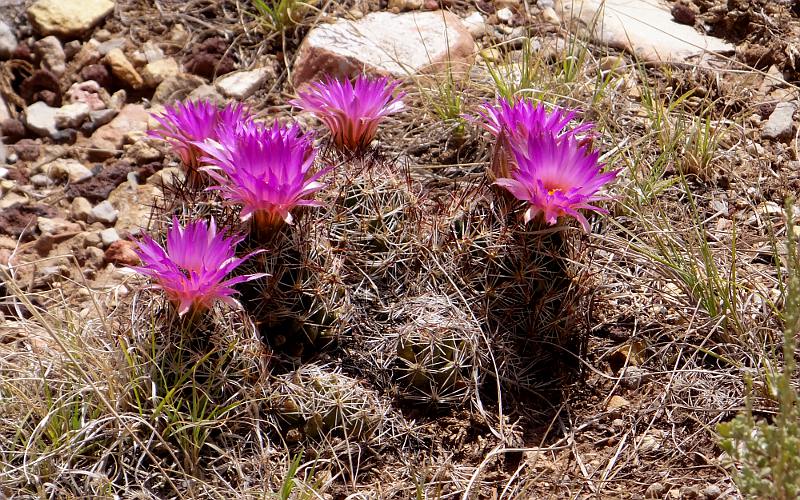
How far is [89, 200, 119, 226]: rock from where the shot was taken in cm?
362

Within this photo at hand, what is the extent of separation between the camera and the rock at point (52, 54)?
4.23 metres

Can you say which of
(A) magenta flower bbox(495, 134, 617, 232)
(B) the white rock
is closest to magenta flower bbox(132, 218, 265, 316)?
(A) magenta flower bbox(495, 134, 617, 232)

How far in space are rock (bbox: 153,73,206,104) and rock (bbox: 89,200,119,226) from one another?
0.72 m

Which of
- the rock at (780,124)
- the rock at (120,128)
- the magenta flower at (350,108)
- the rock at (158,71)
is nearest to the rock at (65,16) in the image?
the rock at (158,71)

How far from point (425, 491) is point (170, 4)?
3.02m

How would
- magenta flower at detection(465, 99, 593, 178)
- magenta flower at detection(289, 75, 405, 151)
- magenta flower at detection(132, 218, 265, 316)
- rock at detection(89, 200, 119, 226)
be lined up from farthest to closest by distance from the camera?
rock at detection(89, 200, 119, 226), magenta flower at detection(289, 75, 405, 151), magenta flower at detection(465, 99, 593, 178), magenta flower at detection(132, 218, 265, 316)

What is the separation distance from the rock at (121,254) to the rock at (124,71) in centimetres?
108

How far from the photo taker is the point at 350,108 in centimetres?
284

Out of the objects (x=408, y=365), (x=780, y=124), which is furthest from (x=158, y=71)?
(x=780, y=124)

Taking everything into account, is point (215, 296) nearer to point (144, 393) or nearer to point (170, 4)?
point (144, 393)

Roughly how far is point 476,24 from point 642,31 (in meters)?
0.74

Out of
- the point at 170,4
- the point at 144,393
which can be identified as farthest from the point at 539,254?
the point at 170,4

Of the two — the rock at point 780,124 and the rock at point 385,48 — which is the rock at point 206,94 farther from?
the rock at point 780,124

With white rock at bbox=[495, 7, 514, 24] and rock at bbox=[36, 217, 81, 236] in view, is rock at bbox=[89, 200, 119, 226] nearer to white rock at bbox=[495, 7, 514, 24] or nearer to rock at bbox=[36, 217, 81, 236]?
rock at bbox=[36, 217, 81, 236]
